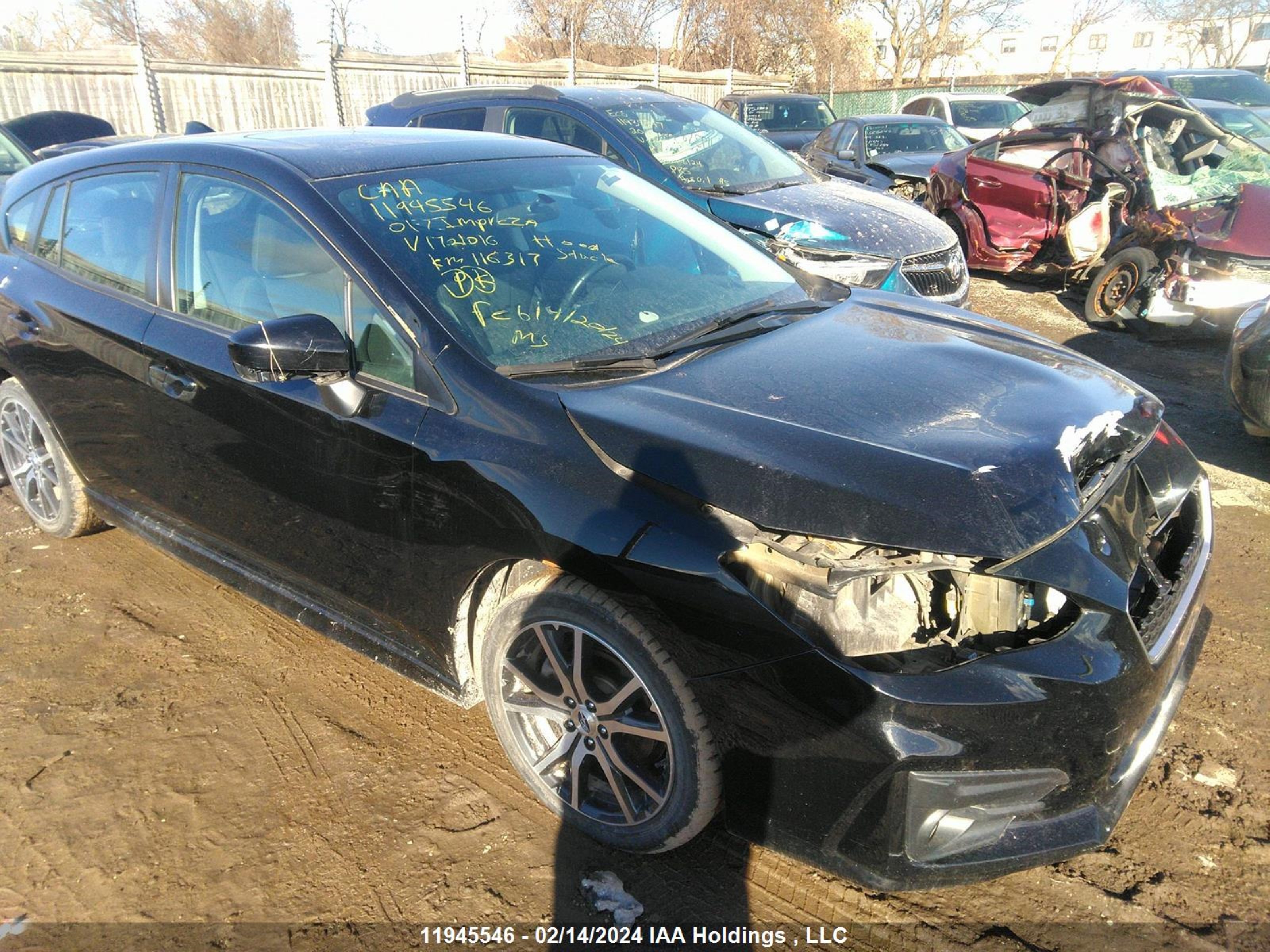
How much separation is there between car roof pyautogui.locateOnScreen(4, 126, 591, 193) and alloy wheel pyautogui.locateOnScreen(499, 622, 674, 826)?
1666mm

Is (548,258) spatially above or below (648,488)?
above

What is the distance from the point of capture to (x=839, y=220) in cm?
611

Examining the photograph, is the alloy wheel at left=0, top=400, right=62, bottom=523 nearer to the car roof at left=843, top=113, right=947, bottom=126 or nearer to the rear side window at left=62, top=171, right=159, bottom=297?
the rear side window at left=62, top=171, right=159, bottom=297

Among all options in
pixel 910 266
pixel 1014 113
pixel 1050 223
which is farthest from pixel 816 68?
pixel 910 266

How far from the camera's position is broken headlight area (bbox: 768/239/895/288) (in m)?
5.83

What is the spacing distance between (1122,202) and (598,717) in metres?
7.89

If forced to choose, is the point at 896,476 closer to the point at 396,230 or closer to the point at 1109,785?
the point at 1109,785

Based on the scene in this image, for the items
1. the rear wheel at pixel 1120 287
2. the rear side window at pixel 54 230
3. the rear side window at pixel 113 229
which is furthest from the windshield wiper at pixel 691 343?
the rear wheel at pixel 1120 287

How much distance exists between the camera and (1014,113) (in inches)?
595

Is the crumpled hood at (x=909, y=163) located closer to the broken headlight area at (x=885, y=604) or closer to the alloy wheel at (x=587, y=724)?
the broken headlight area at (x=885, y=604)

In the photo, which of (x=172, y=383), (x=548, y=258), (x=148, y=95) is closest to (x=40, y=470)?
(x=172, y=383)

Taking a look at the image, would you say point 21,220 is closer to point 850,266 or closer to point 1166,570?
point 850,266

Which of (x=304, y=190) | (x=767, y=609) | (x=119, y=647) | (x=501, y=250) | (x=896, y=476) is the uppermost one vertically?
(x=304, y=190)

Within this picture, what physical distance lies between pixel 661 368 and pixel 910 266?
3.82m
